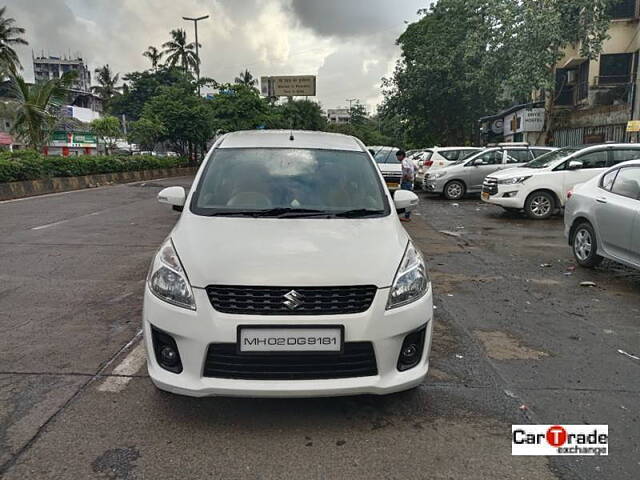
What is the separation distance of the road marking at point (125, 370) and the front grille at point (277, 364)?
3.47 feet

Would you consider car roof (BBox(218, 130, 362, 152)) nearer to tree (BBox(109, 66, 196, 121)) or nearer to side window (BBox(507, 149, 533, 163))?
side window (BBox(507, 149, 533, 163))

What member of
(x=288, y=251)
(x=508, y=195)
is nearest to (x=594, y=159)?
(x=508, y=195)

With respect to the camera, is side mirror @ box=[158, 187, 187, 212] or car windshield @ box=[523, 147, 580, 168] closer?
side mirror @ box=[158, 187, 187, 212]

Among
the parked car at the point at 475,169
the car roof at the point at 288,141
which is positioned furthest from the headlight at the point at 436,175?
the car roof at the point at 288,141

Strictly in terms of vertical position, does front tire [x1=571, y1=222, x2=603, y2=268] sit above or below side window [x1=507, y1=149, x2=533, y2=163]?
below

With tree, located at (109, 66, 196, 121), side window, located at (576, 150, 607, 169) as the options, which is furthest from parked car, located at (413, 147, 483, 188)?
tree, located at (109, 66, 196, 121)

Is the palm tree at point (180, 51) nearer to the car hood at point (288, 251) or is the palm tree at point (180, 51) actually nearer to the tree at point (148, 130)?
the tree at point (148, 130)

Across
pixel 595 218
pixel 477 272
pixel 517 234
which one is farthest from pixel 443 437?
pixel 517 234

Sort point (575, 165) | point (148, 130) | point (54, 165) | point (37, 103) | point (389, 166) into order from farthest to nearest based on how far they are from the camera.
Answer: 1. point (148, 130)
2. point (37, 103)
3. point (54, 165)
4. point (389, 166)
5. point (575, 165)

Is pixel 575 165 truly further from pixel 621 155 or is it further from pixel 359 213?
pixel 359 213

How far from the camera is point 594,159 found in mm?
11664

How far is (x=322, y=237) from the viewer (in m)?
3.23

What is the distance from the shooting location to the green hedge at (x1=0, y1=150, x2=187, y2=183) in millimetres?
16422

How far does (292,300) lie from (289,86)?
4457 cm
